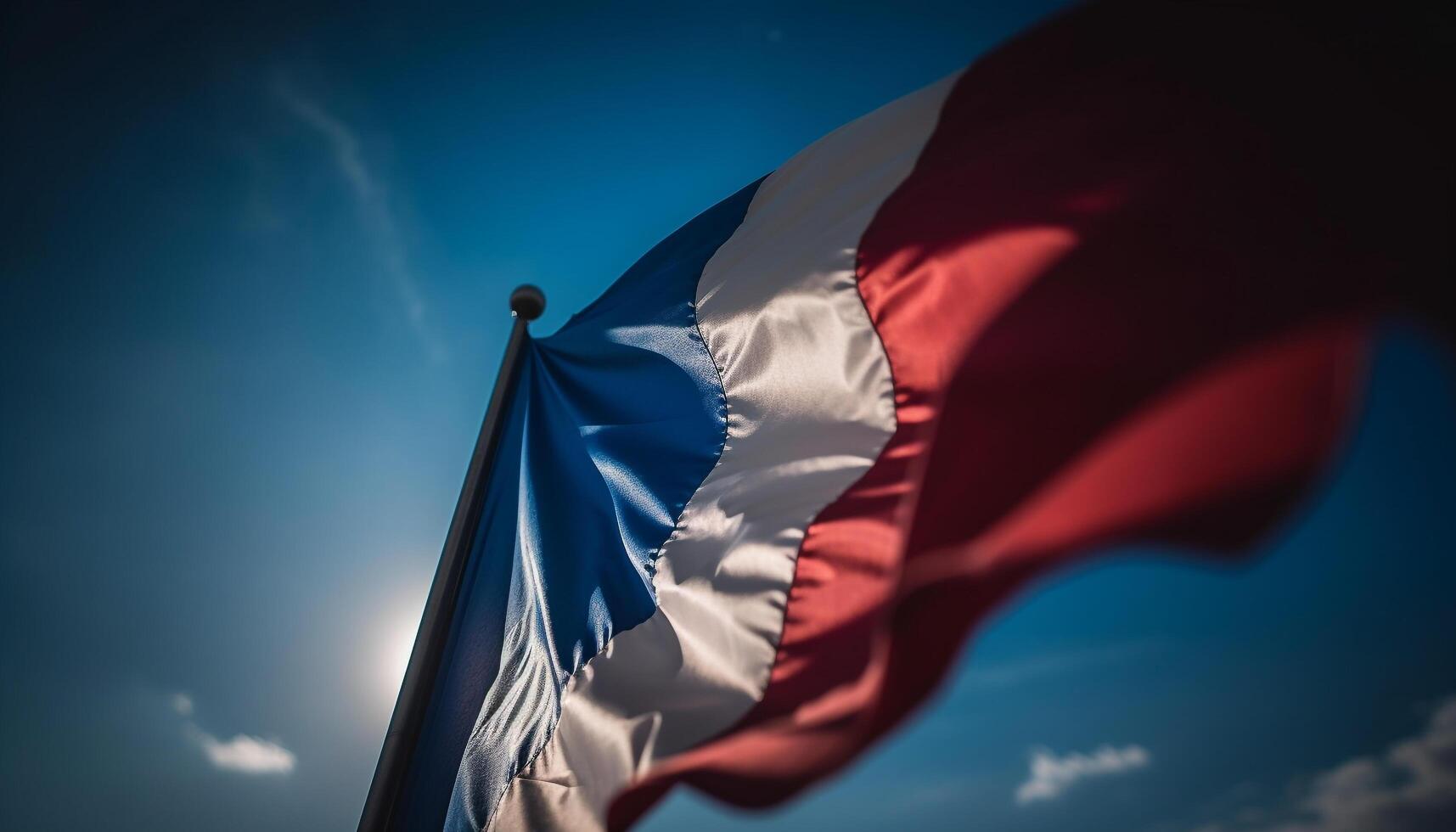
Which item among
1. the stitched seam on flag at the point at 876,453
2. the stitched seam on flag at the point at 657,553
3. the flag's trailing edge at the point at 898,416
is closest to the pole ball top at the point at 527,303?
the flag's trailing edge at the point at 898,416

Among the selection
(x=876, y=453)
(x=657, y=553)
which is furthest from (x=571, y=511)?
(x=876, y=453)

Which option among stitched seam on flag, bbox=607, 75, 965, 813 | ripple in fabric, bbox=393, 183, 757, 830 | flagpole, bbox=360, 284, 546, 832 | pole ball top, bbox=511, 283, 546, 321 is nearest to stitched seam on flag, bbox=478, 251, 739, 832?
ripple in fabric, bbox=393, 183, 757, 830

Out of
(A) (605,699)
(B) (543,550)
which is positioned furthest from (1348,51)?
(B) (543,550)

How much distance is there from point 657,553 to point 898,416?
3.22 ft

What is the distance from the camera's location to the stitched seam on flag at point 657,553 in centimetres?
219

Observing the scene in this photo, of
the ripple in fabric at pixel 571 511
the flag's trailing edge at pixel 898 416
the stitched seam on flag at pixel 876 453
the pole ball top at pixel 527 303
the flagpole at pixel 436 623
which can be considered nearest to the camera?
the flag's trailing edge at pixel 898 416

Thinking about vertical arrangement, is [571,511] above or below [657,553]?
above

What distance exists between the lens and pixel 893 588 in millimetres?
1256

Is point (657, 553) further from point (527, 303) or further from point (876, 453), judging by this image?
point (527, 303)

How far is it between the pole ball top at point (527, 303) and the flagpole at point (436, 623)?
0.46ft

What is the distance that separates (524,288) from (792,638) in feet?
7.41

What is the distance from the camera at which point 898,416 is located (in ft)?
6.64

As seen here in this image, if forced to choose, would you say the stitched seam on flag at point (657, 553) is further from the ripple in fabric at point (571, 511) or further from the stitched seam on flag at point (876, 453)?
the stitched seam on flag at point (876, 453)

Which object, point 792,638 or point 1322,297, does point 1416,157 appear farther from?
point 792,638
